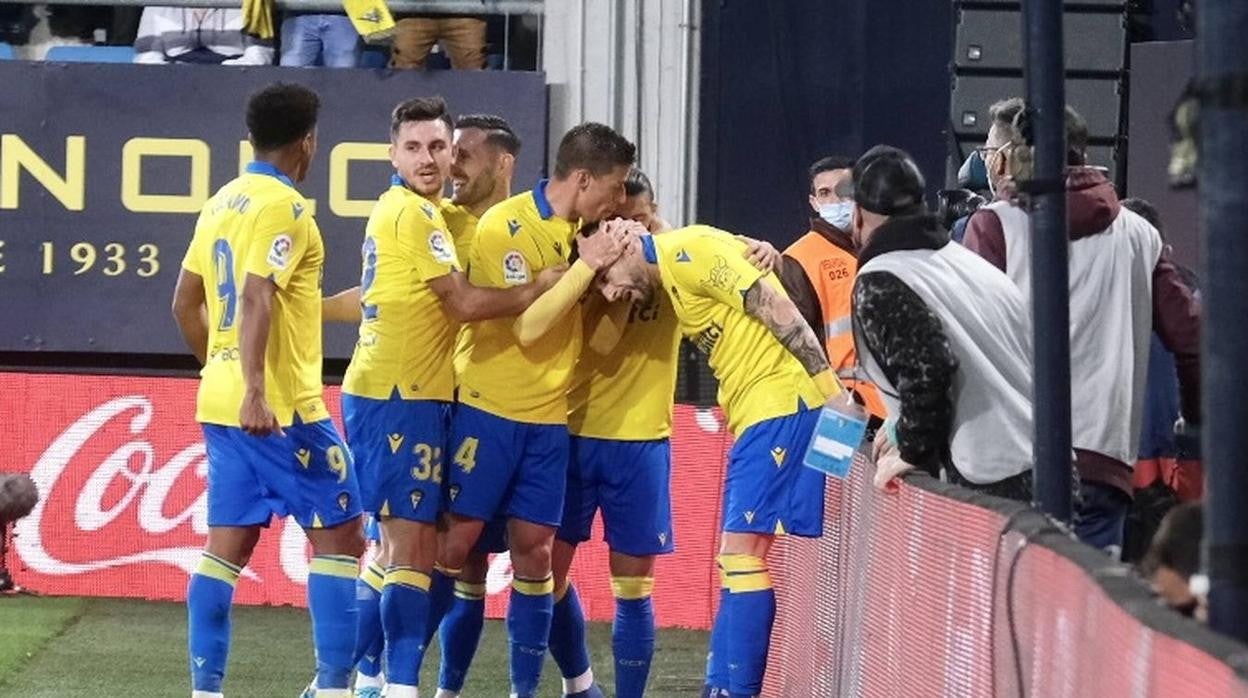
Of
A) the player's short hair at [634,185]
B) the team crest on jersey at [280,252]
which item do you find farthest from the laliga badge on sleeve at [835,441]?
the player's short hair at [634,185]

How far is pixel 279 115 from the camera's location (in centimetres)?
654

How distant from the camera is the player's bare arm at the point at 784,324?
6.61m

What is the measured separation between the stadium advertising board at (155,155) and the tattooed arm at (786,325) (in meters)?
4.89

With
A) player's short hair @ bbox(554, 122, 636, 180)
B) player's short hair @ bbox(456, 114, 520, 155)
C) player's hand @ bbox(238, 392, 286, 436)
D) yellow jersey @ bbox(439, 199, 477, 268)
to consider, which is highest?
player's short hair @ bbox(456, 114, 520, 155)

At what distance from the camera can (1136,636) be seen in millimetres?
2727

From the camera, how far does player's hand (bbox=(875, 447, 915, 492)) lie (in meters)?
5.27

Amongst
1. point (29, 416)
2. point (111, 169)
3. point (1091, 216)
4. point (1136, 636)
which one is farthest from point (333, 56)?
point (1136, 636)

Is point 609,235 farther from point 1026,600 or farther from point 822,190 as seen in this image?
point 1026,600

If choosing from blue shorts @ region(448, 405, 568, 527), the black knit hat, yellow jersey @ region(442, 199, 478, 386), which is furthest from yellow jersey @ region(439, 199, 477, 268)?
the black knit hat

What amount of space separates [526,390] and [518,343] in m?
0.16

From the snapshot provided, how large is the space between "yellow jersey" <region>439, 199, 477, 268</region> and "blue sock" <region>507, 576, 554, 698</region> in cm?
119

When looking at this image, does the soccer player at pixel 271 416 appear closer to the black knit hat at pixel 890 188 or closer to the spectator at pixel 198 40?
the black knit hat at pixel 890 188

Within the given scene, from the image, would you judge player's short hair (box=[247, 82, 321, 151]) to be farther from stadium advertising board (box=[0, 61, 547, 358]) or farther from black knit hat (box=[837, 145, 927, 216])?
stadium advertising board (box=[0, 61, 547, 358])

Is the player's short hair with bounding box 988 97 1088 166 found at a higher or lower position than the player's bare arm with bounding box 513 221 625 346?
higher
